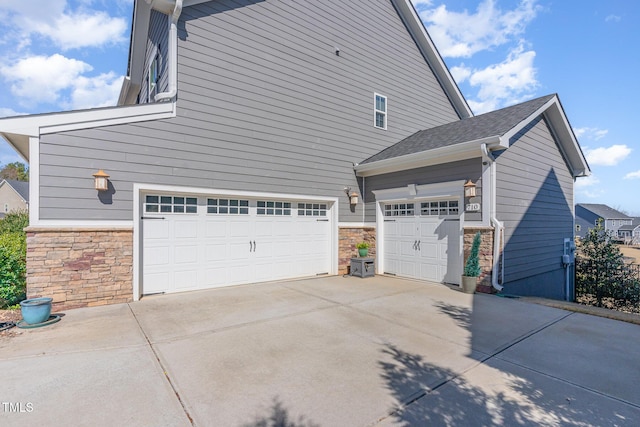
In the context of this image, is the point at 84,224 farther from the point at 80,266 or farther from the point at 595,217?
the point at 595,217

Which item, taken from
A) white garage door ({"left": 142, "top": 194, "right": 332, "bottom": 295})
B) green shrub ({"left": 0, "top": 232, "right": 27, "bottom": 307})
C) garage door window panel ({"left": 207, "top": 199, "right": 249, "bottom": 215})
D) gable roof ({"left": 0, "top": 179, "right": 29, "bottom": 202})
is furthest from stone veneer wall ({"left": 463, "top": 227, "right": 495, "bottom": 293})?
gable roof ({"left": 0, "top": 179, "right": 29, "bottom": 202})

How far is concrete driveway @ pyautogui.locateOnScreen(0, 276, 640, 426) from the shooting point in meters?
2.44

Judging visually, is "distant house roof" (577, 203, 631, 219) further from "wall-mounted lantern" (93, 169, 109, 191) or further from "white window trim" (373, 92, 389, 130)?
"wall-mounted lantern" (93, 169, 109, 191)

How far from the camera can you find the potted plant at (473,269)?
259 inches

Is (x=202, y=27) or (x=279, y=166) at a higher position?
(x=202, y=27)

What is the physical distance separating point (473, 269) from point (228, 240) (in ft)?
18.4

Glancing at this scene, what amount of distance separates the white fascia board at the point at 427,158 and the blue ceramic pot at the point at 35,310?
7.58 meters

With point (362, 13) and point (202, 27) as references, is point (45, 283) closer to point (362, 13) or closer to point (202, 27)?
point (202, 27)

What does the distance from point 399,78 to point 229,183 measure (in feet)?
23.6

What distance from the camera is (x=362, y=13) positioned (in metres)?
9.72

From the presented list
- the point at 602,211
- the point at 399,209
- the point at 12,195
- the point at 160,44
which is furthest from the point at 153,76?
the point at 602,211

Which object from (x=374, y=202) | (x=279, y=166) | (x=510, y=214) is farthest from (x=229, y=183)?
(x=510, y=214)

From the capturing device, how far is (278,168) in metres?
7.78

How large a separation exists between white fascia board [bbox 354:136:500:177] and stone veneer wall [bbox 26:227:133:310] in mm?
6307
